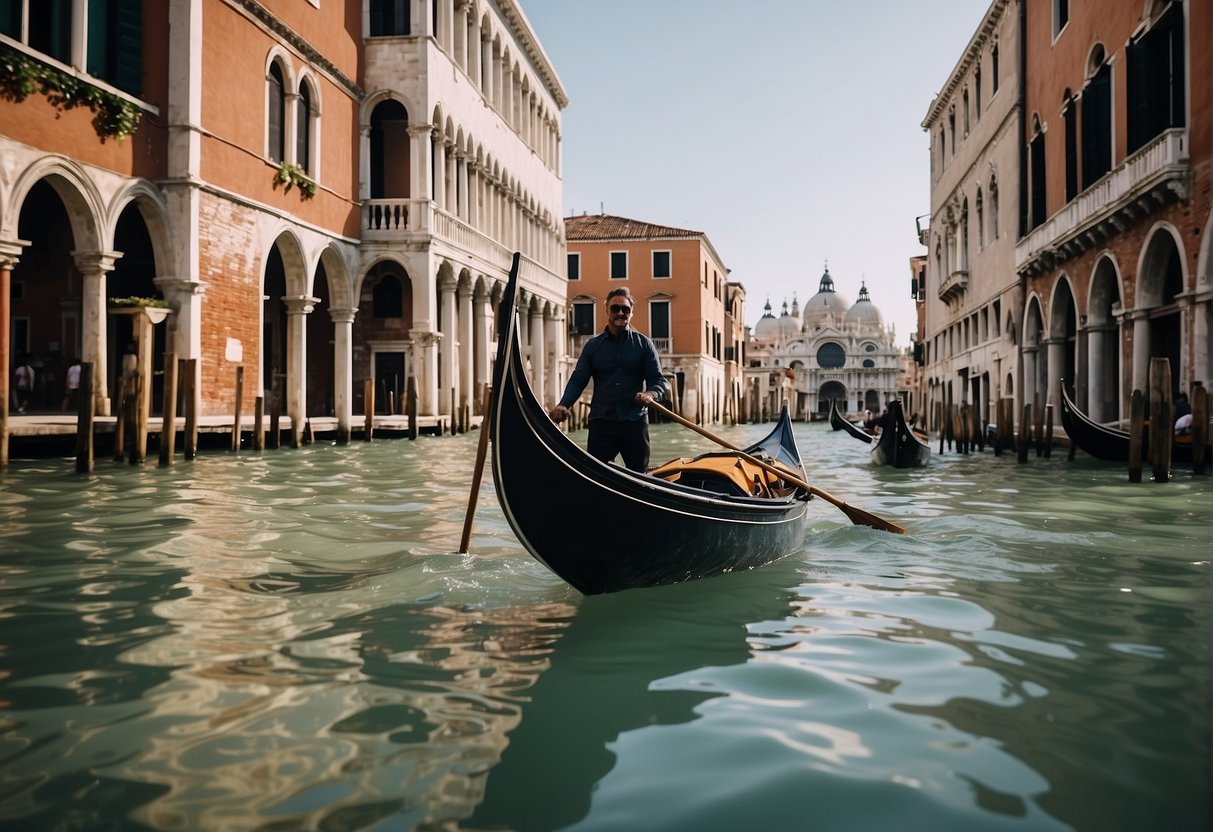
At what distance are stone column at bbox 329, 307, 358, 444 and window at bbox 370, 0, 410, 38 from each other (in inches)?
177

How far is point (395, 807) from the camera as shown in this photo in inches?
72.8

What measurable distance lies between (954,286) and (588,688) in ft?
66.2

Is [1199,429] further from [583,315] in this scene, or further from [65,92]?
[583,315]

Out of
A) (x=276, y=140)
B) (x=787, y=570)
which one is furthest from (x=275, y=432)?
(x=787, y=570)

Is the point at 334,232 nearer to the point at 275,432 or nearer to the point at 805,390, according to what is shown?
the point at 275,432

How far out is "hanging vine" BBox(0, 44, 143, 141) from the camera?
28.1 ft

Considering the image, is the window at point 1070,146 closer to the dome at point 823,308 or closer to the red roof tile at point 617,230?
the red roof tile at point 617,230

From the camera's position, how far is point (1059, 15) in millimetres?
13609

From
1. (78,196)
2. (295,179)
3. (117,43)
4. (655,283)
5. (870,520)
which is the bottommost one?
(870,520)

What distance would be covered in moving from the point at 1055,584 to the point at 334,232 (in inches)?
500

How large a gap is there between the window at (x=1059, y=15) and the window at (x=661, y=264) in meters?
20.6

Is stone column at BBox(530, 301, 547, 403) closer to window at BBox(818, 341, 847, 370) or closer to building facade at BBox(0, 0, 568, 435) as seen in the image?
building facade at BBox(0, 0, 568, 435)

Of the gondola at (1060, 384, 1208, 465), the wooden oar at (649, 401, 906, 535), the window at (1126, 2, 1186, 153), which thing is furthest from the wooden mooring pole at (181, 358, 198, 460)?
the window at (1126, 2, 1186, 153)

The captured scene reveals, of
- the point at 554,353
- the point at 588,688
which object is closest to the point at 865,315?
the point at 554,353
